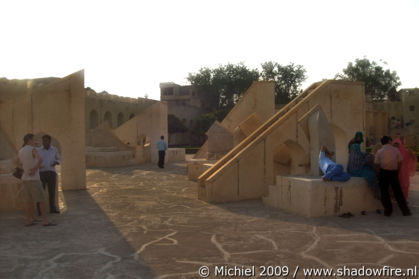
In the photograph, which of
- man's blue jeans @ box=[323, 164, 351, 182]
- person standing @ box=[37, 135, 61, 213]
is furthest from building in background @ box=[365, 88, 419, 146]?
person standing @ box=[37, 135, 61, 213]

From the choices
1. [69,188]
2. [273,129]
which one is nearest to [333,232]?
[273,129]

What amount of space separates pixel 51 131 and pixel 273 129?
5805 mm

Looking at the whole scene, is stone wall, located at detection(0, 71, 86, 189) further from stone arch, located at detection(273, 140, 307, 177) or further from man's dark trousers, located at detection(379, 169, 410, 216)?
man's dark trousers, located at detection(379, 169, 410, 216)

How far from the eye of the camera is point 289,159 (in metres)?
10.2

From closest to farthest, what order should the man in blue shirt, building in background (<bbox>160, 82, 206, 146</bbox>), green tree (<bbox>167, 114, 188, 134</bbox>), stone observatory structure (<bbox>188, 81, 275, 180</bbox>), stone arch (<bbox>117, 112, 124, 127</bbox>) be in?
the man in blue shirt, stone observatory structure (<bbox>188, 81, 275, 180</bbox>), stone arch (<bbox>117, 112, 124, 127</bbox>), green tree (<bbox>167, 114, 188, 134</bbox>), building in background (<bbox>160, 82, 206, 146</bbox>)

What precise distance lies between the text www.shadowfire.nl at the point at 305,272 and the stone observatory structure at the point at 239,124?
7840mm

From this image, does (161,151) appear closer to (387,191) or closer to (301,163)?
(301,163)

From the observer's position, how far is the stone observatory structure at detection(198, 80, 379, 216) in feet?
22.3

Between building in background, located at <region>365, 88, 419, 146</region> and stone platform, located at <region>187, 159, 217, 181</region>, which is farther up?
building in background, located at <region>365, 88, 419, 146</region>

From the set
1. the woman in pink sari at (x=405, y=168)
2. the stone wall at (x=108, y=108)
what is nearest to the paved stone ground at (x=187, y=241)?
the woman in pink sari at (x=405, y=168)

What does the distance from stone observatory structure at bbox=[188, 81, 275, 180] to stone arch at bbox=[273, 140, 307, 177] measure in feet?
7.33

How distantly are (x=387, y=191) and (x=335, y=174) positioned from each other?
946 millimetres

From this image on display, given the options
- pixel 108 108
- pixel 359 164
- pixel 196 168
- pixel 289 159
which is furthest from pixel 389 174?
pixel 108 108

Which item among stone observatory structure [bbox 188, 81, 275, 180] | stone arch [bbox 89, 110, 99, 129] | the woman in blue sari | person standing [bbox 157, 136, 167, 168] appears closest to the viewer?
the woman in blue sari
